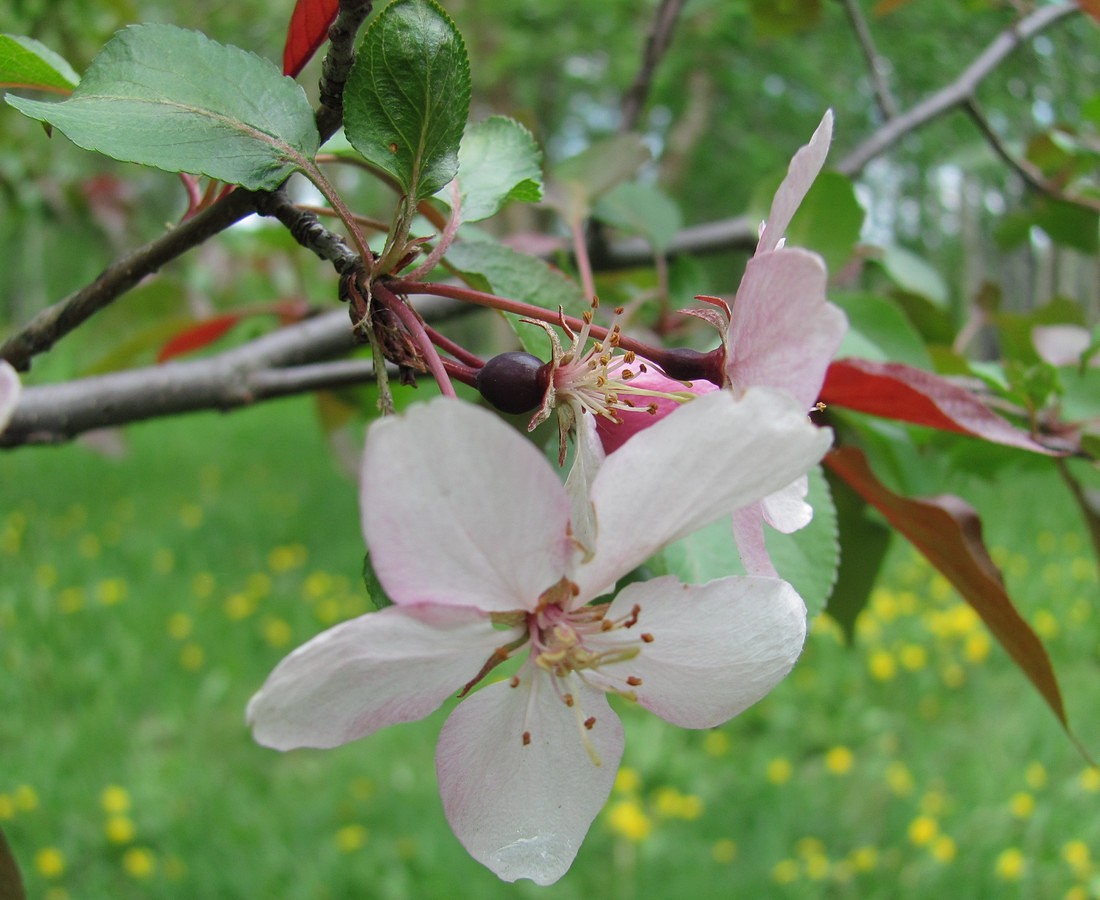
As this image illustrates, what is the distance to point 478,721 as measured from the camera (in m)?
0.38

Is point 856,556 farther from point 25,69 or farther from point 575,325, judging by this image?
point 25,69

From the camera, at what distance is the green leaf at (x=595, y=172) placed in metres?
0.93

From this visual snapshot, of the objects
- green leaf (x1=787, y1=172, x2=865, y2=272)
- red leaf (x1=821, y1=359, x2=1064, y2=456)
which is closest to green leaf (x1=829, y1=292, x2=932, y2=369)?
green leaf (x1=787, y1=172, x2=865, y2=272)

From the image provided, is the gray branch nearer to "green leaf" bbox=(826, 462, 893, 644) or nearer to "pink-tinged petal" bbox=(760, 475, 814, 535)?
"pink-tinged petal" bbox=(760, 475, 814, 535)

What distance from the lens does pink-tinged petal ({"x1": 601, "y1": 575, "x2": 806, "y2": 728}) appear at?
35 centimetres

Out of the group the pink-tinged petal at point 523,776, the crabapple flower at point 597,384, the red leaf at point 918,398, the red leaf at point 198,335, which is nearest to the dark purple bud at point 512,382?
the crabapple flower at point 597,384

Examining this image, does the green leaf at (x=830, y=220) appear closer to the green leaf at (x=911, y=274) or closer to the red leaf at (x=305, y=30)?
the green leaf at (x=911, y=274)

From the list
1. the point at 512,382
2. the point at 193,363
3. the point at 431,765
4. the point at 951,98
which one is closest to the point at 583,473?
the point at 512,382

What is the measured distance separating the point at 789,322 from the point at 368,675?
0.61 feet

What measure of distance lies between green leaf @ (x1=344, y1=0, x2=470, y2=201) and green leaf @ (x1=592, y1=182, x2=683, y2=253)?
61cm

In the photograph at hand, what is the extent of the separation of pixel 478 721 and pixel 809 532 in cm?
24

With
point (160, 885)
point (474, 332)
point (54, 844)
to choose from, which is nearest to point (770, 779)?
point (160, 885)

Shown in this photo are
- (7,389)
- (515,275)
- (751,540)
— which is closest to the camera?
(7,389)

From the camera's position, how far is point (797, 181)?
13.8 inches
